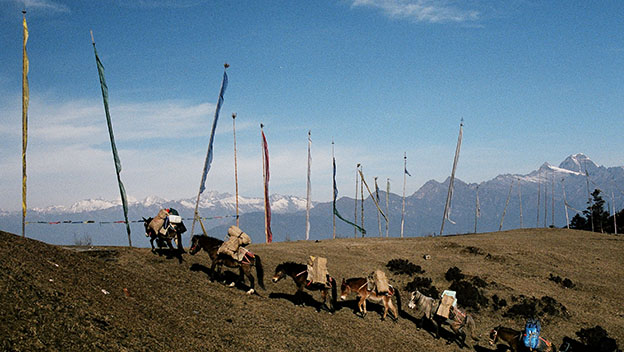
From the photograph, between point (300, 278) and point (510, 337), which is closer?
point (510, 337)

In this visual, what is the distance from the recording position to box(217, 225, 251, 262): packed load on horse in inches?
864

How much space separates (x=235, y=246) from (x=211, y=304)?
138 inches

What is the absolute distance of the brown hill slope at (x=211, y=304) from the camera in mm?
12930

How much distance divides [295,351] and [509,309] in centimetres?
1939

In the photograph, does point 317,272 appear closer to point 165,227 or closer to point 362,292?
point 362,292

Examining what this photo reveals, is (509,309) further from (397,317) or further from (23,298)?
(23,298)

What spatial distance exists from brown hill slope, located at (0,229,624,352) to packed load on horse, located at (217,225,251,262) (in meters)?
1.67

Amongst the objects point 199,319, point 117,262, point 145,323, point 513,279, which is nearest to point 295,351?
point 199,319

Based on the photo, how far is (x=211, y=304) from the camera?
19.2 m

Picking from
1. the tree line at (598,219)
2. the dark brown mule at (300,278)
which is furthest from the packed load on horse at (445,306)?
the tree line at (598,219)

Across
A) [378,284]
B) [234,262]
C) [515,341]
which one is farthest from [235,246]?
[515,341]

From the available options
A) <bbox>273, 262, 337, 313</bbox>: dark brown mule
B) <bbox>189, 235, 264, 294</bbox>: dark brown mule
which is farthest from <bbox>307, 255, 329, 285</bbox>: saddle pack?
<bbox>189, 235, 264, 294</bbox>: dark brown mule

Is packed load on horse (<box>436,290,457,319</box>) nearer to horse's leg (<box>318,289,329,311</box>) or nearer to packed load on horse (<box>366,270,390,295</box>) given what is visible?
packed load on horse (<box>366,270,390,295</box>)

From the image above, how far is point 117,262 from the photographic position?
22672mm
